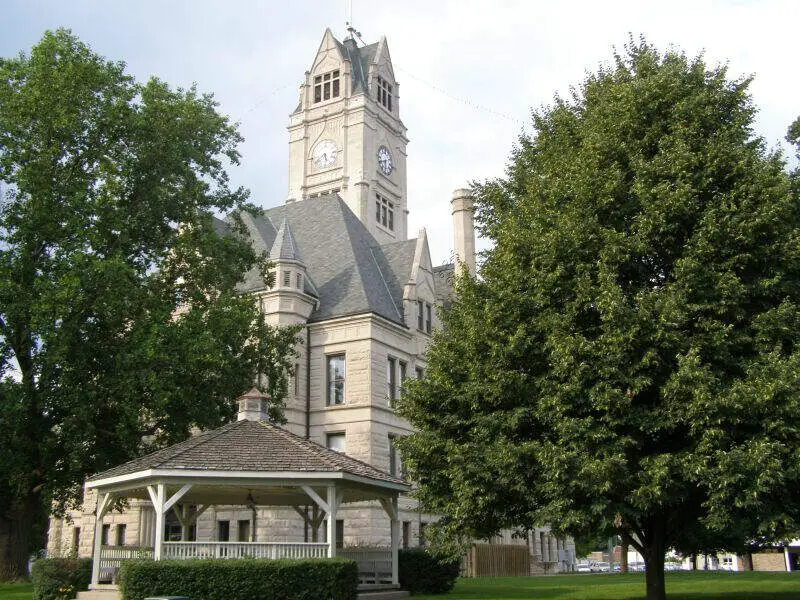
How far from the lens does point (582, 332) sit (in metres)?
19.5

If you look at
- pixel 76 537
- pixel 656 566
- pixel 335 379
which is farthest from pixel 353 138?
pixel 656 566

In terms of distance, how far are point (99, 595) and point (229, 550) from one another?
415cm

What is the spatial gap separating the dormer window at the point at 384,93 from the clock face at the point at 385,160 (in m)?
5.19

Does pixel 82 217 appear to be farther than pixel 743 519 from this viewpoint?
Yes

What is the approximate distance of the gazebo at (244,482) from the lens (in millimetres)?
20844

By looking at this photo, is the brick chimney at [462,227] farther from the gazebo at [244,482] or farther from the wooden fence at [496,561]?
the gazebo at [244,482]

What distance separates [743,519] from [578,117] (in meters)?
12.0

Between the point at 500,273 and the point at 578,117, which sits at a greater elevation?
the point at 578,117

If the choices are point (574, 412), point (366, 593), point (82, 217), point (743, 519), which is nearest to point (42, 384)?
point (82, 217)

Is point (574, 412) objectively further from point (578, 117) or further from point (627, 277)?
point (578, 117)

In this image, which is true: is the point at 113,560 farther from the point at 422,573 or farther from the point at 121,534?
the point at 121,534

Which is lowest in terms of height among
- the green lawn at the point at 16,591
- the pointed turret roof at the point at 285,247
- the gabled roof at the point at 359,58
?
the green lawn at the point at 16,591

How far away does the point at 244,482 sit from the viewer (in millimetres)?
21094

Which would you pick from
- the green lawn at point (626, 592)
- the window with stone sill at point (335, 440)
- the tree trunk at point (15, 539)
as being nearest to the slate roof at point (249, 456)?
the green lawn at point (626, 592)
